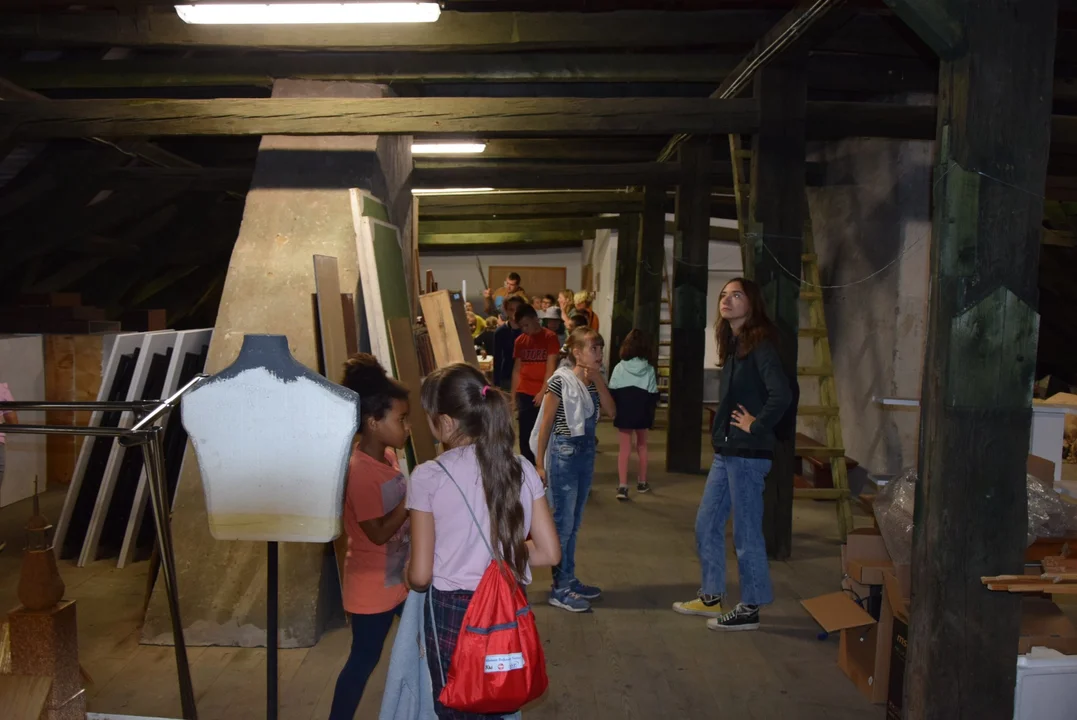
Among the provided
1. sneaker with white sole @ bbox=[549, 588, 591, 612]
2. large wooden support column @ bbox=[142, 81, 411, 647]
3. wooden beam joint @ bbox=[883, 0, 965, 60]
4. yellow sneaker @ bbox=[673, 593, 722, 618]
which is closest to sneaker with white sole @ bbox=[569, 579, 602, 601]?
sneaker with white sole @ bbox=[549, 588, 591, 612]

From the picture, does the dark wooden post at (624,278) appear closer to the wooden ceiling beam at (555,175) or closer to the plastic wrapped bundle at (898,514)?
the wooden ceiling beam at (555,175)

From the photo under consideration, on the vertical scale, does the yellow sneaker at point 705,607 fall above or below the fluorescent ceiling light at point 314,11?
below

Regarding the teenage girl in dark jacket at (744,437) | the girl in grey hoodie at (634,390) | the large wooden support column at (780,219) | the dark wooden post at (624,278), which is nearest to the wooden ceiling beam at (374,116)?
the large wooden support column at (780,219)

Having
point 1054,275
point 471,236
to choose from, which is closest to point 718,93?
point 1054,275

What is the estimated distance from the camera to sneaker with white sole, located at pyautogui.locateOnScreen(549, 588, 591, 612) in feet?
15.7

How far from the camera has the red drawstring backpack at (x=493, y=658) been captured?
7.38 feet

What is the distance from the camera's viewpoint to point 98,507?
5.70 m

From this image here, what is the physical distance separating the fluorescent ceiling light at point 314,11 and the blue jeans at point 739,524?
2.48 metres

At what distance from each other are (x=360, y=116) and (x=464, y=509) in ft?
11.5

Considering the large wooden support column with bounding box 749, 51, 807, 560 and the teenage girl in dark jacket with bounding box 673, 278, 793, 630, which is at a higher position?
the large wooden support column with bounding box 749, 51, 807, 560

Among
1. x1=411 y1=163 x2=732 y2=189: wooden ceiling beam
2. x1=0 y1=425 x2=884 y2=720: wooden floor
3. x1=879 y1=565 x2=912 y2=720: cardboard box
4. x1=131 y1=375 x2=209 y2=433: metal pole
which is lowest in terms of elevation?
x1=0 y1=425 x2=884 y2=720: wooden floor

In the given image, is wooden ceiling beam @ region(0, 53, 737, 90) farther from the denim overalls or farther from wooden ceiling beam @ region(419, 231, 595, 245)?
wooden ceiling beam @ region(419, 231, 595, 245)

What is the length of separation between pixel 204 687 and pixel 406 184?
433cm

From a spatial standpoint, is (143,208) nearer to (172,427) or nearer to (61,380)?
(61,380)
